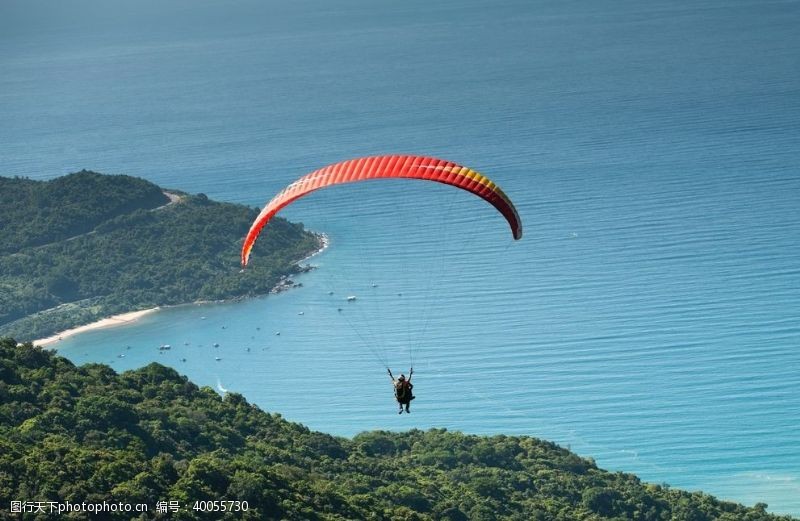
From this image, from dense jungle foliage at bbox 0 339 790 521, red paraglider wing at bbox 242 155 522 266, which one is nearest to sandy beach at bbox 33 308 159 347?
dense jungle foliage at bbox 0 339 790 521

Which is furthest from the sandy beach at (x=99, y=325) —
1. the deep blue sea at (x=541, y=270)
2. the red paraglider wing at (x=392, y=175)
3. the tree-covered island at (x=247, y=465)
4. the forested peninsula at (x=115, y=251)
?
the red paraglider wing at (x=392, y=175)

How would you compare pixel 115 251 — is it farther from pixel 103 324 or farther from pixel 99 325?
pixel 99 325

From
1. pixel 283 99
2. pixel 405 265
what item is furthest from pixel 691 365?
pixel 283 99

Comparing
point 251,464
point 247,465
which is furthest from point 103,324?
point 247,465

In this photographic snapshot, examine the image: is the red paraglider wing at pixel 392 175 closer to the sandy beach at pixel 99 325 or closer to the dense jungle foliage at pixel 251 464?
the dense jungle foliage at pixel 251 464

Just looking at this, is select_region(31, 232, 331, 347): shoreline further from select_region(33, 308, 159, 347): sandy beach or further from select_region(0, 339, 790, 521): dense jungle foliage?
select_region(0, 339, 790, 521): dense jungle foliage

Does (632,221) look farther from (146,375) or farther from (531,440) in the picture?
(146,375)
